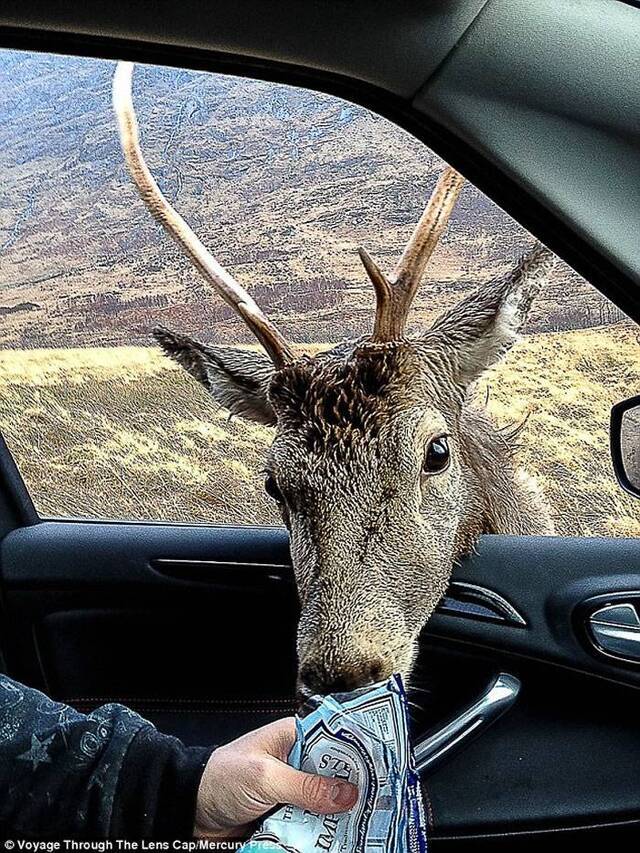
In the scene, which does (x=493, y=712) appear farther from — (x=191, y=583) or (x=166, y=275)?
(x=166, y=275)

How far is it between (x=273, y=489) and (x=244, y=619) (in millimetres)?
542

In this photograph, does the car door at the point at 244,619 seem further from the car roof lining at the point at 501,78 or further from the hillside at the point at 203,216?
the car roof lining at the point at 501,78

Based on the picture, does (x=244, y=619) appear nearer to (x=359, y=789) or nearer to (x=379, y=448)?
(x=379, y=448)

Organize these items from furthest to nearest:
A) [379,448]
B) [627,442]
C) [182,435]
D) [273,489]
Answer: [182,435] < [273,489] < [379,448] < [627,442]

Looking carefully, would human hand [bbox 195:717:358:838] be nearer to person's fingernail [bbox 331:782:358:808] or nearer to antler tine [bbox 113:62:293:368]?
person's fingernail [bbox 331:782:358:808]

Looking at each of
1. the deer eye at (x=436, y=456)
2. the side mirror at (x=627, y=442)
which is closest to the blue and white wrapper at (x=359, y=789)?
the side mirror at (x=627, y=442)

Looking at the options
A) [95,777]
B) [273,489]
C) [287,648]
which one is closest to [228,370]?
[273,489]

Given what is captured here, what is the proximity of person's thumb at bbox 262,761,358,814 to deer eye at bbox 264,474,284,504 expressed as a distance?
2.76 ft

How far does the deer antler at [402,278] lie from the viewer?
2045mm

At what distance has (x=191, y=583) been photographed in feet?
8.48

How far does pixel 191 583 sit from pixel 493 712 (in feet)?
2.75

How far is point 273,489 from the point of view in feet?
7.11

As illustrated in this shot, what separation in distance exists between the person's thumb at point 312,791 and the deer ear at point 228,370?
1054mm

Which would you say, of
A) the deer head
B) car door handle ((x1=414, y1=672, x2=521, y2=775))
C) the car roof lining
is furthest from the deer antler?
car door handle ((x1=414, y1=672, x2=521, y2=775))
